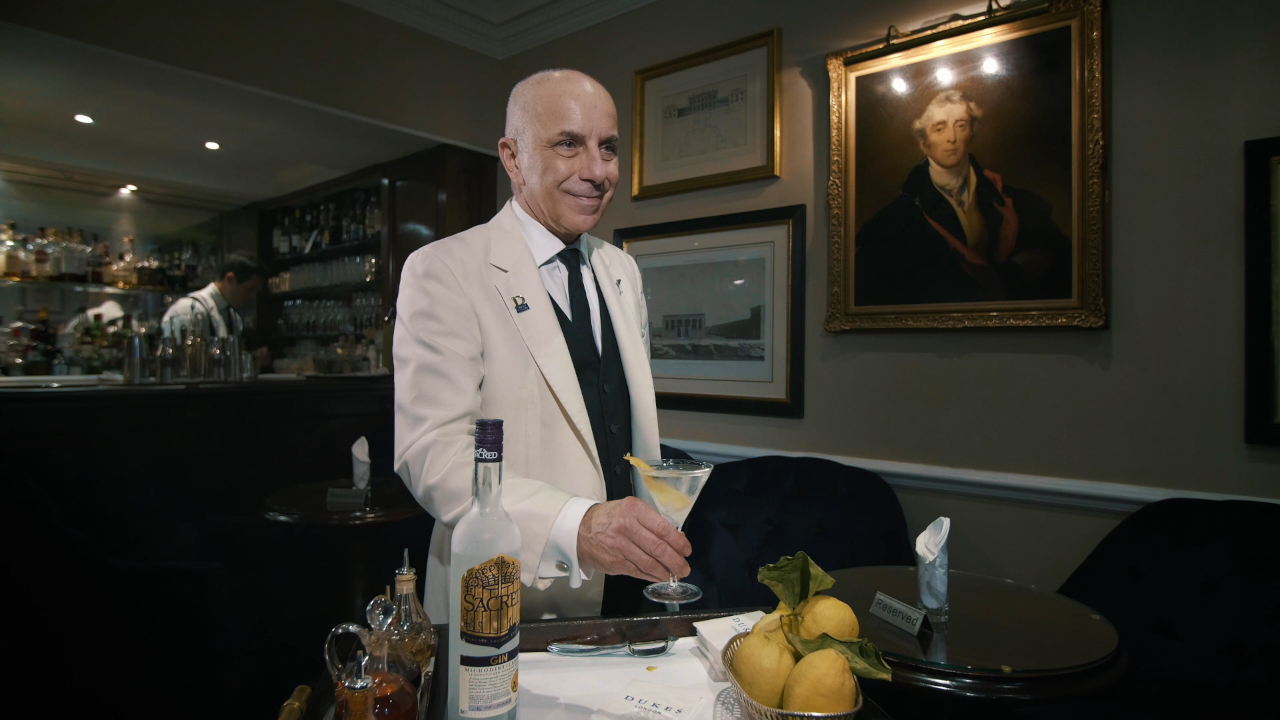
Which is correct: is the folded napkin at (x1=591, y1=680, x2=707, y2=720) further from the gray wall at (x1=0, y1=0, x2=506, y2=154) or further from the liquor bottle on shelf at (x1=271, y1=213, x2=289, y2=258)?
the liquor bottle on shelf at (x1=271, y1=213, x2=289, y2=258)

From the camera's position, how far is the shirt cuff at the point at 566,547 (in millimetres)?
1180

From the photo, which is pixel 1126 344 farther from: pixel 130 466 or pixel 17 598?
pixel 130 466

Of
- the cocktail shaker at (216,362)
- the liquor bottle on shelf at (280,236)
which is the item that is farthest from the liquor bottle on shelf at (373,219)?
the cocktail shaker at (216,362)

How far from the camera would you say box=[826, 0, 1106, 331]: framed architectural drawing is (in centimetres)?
236

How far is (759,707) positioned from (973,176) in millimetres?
2321

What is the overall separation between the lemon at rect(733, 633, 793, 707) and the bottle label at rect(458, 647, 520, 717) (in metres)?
0.27

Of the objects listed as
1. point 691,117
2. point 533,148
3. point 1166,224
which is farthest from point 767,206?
point 533,148

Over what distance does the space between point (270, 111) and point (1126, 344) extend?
13.4ft

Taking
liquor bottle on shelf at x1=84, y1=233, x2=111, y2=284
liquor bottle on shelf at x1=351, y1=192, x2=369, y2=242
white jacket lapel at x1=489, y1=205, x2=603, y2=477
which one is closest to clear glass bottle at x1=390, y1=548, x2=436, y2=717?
white jacket lapel at x1=489, y1=205, x2=603, y2=477

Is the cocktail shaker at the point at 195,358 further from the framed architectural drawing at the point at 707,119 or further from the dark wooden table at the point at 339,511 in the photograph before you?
the framed architectural drawing at the point at 707,119

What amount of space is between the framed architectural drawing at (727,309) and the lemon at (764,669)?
7.44 ft

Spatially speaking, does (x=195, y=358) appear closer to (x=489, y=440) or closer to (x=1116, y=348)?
(x=489, y=440)

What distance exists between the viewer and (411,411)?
4.61 ft

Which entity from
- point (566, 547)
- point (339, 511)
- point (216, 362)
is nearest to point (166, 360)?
point (216, 362)
